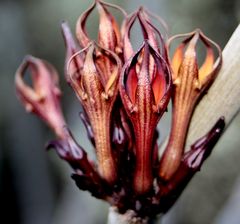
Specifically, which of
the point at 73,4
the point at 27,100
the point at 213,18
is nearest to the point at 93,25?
the point at 73,4

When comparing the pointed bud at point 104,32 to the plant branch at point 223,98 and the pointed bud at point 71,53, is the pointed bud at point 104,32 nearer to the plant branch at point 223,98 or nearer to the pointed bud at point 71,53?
the pointed bud at point 71,53

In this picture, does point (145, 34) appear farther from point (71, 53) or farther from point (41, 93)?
point (41, 93)

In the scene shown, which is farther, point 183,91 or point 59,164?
point 59,164

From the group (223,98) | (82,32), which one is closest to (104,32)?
(82,32)

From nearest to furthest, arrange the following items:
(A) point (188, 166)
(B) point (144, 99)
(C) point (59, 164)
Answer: (B) point (144, 99), (A) point (188, 166), (C) point (59, 164)

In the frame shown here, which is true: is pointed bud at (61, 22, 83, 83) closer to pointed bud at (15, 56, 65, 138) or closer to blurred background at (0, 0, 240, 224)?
pointed bud at (15, 56, 65, 138)

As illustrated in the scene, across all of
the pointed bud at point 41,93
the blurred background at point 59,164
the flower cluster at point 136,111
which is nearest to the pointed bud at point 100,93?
the flower cluster at point 136,111
